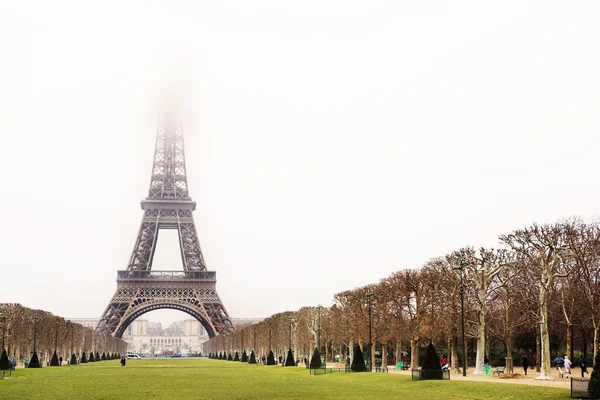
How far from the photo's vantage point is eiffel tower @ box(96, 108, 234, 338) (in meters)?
128

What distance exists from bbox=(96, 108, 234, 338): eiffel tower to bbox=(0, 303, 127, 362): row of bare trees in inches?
222

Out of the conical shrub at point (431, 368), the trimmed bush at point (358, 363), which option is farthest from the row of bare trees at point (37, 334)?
the conical shrub at point (431, 368)

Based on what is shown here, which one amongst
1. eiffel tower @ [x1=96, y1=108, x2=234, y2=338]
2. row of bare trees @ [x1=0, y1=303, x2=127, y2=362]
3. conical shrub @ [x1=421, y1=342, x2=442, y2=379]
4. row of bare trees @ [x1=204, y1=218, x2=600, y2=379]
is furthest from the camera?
eiffel tower @ [x1=96, y1=108, x2=234, y2=338]

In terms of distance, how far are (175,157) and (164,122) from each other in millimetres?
6888

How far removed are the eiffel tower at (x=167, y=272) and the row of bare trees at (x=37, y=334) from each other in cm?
563

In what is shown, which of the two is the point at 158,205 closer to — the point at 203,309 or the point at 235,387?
the point at 203,309

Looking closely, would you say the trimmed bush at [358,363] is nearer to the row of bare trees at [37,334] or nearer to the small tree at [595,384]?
the small tree at [595,384]

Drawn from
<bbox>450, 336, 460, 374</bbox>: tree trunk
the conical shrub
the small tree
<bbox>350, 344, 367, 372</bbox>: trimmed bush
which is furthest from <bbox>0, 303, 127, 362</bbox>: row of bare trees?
the small tree

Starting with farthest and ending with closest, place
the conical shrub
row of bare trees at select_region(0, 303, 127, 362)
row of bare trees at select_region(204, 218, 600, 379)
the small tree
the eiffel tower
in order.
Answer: the eiffel tower < row of bare trees at select_region(0, 303, 127, 362) < row of bare trees at select_region(204, 218, 600, 379) < the conical shrub < the small tree

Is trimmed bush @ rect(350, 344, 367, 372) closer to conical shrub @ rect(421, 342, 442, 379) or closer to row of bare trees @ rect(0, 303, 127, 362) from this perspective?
conical shrub @ rect(421, 342, 442, 379)

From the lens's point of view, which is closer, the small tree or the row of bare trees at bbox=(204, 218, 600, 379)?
the small tree

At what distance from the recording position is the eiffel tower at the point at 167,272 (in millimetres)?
127812

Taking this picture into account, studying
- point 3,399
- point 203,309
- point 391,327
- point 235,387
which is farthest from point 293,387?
point 203,309

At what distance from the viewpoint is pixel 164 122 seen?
138 meters
